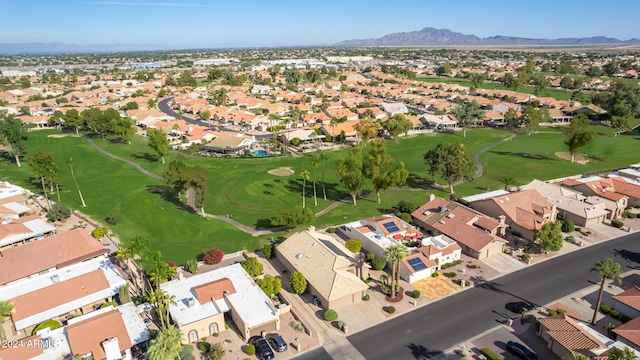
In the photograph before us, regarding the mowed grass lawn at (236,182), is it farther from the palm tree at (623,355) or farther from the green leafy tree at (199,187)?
the palm tree at (623,355)

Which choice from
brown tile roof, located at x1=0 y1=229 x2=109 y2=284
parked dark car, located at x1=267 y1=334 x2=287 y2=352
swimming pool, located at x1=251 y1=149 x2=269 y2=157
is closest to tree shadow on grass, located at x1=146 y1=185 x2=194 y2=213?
brown tile roof, located at x1=0 y1=229 x2=109 y2=284

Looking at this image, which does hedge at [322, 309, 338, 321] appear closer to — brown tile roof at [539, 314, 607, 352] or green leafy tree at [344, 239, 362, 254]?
green leafy tree at [344, 239, 362, 254]

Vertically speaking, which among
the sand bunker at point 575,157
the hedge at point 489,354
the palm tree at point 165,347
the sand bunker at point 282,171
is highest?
the palm tree at point 165,347

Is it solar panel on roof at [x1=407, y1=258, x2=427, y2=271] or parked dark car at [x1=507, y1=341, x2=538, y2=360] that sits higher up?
solar panel on roof at [x1=407, y1=258, x2=427, y2=271]

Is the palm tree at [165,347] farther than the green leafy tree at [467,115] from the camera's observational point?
No

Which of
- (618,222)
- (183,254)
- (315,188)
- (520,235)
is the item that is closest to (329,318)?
(183,254)

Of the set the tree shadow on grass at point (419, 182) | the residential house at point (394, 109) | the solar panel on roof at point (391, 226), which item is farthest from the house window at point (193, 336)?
the residential house at point (394, 109)
